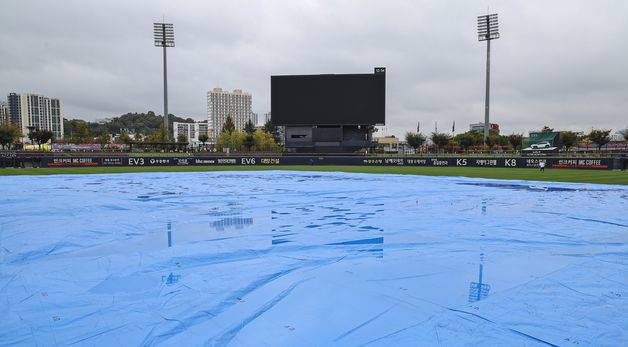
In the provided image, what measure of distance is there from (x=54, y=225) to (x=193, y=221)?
3.09 meters

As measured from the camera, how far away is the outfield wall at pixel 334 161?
3569cm

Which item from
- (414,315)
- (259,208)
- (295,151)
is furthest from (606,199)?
(295,151)

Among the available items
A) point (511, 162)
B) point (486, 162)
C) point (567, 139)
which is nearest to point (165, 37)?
point (486, 162)

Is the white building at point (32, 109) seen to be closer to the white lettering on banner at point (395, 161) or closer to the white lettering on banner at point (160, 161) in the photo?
the white lettering on banner at point (160, 161)

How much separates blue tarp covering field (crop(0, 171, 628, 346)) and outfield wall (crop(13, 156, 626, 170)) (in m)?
28.6

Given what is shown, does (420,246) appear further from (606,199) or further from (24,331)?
(606,199)

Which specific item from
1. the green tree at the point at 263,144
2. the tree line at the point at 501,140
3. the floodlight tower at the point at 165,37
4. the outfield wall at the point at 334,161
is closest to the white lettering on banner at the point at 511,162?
the outfield wall at the point at 334,161

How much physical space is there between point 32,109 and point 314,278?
217949 millimetres

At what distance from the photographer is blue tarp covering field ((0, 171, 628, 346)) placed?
12.5 feet

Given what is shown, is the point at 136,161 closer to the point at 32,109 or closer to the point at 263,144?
the point at 263,144

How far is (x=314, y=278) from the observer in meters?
5.43

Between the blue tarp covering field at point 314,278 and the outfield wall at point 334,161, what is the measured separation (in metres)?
28.6

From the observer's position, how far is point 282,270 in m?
5.78

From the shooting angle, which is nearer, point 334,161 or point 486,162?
point 486,162
